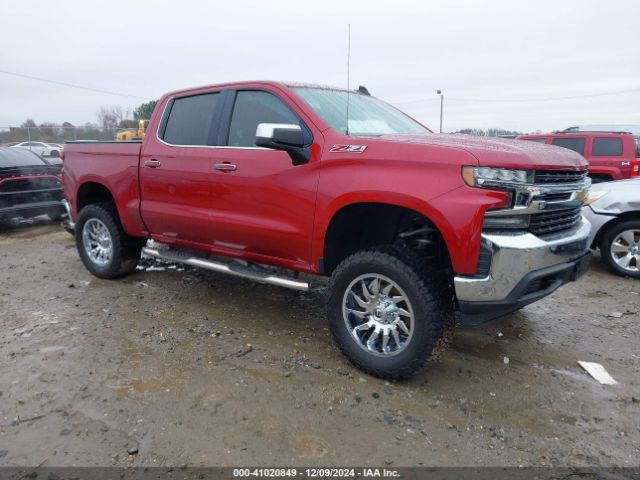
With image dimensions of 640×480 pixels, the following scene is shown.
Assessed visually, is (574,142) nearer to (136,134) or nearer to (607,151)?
(607,151)

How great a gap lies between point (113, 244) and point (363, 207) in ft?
10.6

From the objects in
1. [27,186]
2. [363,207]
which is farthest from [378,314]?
[27,186]

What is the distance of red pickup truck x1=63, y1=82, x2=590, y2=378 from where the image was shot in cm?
283

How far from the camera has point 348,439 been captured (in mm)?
2689

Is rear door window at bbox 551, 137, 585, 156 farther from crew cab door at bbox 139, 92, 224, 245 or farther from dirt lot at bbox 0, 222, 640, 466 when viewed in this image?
crew cab door at bbox 139, 92, 224, 245

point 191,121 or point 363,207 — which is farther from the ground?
point 191,121

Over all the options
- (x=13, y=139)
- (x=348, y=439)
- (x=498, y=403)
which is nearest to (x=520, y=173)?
(x=498, y=403)

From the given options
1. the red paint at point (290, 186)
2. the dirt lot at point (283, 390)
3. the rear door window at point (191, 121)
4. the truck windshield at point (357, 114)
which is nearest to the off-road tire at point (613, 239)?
the dirt lot at point (283, 390)

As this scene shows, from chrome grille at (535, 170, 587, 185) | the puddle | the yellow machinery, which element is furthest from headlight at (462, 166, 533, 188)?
the yellow machinery

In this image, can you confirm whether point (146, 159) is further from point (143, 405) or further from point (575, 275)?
point (575, 275)

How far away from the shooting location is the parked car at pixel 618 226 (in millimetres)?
5648

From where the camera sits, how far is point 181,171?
433cm

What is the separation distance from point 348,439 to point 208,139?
2.76 m

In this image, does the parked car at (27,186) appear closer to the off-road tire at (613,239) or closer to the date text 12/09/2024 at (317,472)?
the date text 12/09/2024 at (317,472)
